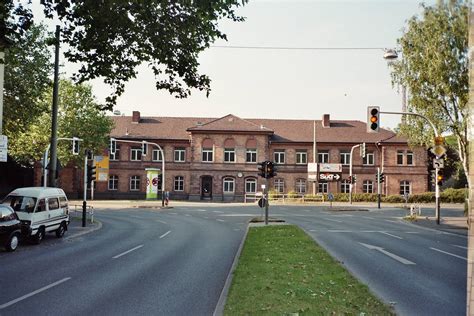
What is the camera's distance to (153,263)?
1186cm

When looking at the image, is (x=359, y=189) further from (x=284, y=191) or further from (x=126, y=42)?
(x=126, y=42)

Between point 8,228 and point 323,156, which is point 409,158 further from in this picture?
point 8,228

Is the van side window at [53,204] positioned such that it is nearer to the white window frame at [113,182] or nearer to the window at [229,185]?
the window at [229,185]

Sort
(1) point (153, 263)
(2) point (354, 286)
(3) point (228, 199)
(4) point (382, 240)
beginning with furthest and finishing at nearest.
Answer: (3) point (228, 199) → (4) point (382, 240) → (1) point (153, 263) → (2) point (354, 286)

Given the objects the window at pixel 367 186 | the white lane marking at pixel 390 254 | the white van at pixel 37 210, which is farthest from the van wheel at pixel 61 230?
the window at pixel 367 186

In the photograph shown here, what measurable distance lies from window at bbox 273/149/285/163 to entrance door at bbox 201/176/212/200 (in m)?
9.16

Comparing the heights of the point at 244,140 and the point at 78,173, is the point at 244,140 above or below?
above

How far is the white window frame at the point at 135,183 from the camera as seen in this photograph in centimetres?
5572

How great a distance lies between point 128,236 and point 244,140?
1455 inches

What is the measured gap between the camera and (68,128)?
45062mm

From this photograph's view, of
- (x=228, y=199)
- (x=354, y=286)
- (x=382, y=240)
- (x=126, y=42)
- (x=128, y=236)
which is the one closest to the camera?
(x=354, y=286)

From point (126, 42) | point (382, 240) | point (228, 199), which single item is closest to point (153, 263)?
point (126, 42)

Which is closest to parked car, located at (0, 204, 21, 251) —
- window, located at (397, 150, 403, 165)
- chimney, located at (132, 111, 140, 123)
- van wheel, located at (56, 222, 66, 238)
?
van wheel, located at (56, 222, 66, 238)

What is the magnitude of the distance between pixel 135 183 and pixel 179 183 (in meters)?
5.89
